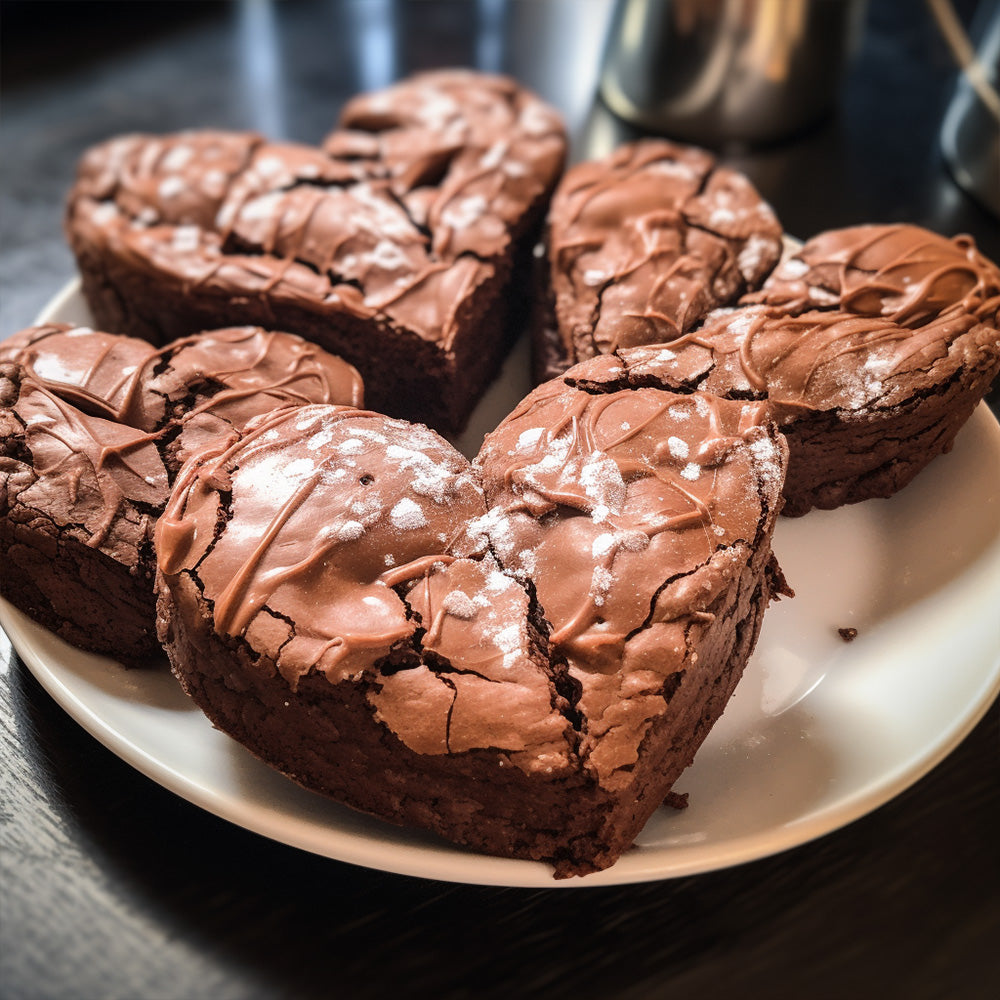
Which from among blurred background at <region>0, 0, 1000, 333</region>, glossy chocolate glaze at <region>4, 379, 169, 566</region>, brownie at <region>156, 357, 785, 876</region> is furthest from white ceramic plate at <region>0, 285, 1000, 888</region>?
blurred background at <region>0, 0, 1000, 333</region>

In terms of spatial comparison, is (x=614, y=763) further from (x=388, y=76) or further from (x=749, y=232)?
(x=388, y=76)

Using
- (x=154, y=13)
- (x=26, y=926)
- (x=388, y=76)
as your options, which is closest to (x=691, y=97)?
(x=388, y=76)

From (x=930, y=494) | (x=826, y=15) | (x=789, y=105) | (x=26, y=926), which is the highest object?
(x=826, y=15)

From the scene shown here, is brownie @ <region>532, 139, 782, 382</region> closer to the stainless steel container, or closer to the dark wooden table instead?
the dark wooden table

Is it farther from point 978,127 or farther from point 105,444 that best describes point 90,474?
point 978,127

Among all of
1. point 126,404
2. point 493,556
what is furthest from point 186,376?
point 493,556

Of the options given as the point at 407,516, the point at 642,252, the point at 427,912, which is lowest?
the point at 427,912

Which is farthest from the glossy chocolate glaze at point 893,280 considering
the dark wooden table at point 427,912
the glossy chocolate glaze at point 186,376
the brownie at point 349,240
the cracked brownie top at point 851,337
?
the glossy chocolate glaze at point 186,376
